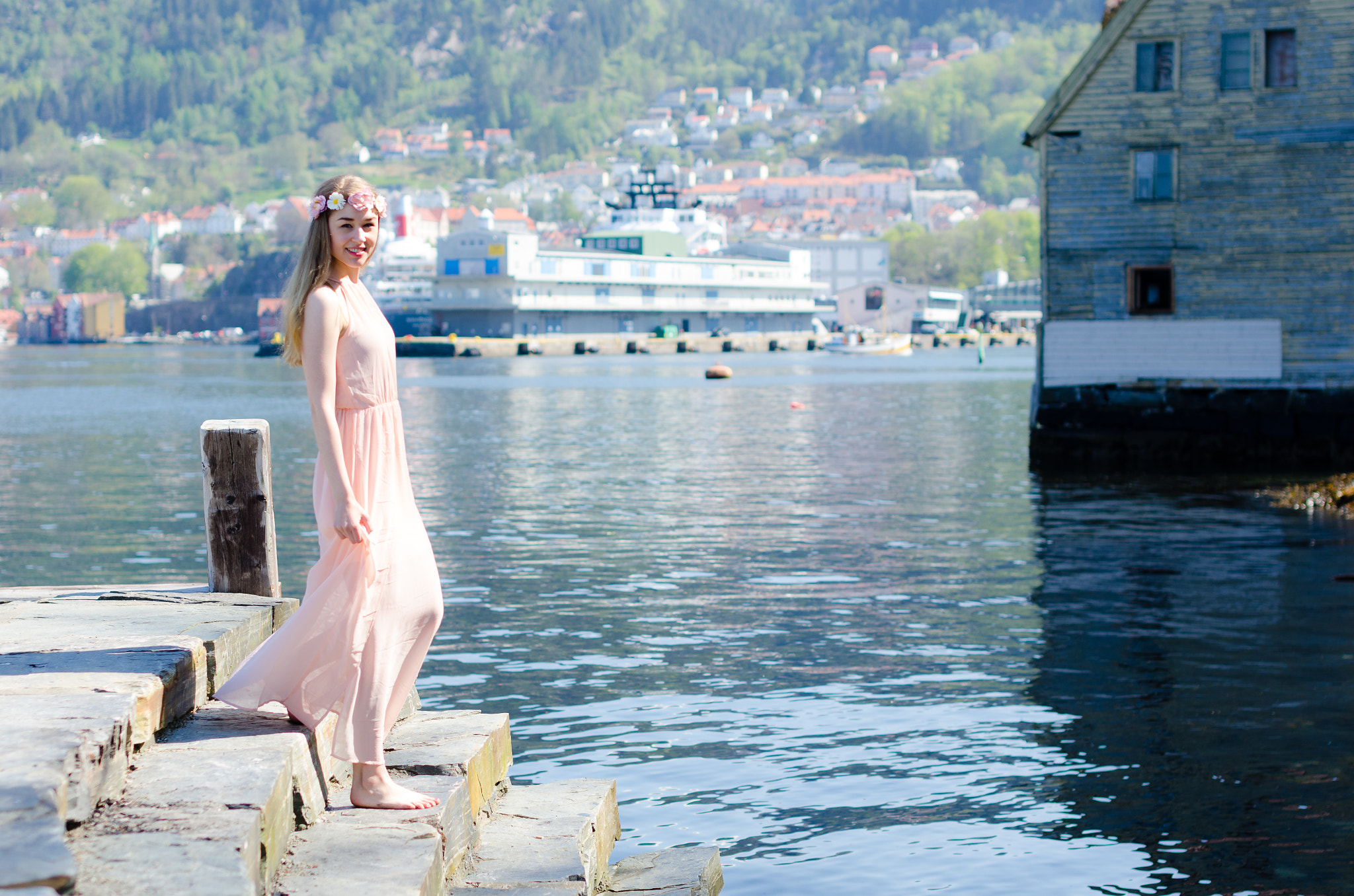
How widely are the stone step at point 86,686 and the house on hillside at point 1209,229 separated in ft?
78.5

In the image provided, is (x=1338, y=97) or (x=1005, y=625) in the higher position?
(x=1338, y=97)

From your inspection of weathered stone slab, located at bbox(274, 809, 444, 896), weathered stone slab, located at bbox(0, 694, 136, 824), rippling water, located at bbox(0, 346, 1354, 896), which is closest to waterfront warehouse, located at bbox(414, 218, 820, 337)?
rippling water, located at bbox(0, 346, 1354, 896)

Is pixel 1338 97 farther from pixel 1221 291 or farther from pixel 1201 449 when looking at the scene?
pixel 1201 449

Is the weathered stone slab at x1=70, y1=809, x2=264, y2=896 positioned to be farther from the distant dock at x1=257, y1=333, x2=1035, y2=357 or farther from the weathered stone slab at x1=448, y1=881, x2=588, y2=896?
the distant dock at x1=257, y1=333, x2=1035, y2=357

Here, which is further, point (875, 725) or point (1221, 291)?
point (1221, 291)

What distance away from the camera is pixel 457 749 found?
21.8ft

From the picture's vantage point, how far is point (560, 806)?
700 centimetres

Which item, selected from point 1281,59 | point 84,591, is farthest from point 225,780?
point 1281,59

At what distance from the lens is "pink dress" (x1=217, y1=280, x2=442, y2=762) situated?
5785 millimetres

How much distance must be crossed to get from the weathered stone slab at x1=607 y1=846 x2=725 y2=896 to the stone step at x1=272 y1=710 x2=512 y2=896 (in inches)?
26.7

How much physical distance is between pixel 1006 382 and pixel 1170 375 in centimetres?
4855

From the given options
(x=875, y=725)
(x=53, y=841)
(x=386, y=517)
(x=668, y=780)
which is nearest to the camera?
(x=53, y=841)

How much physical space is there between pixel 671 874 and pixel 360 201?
3161mm

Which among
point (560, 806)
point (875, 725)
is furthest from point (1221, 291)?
point (560, 806)
